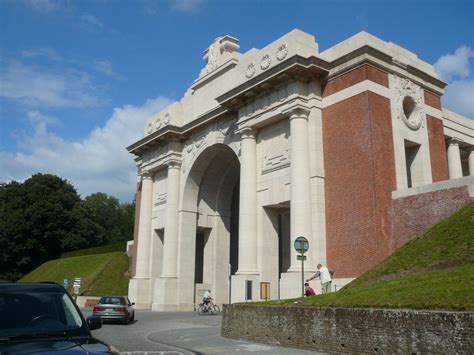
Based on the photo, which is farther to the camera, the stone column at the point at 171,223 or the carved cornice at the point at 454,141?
the stone column at the point at 171,223

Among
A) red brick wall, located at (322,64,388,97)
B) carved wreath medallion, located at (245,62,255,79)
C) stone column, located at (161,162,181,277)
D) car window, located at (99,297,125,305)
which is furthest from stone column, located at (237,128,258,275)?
stone column, located at (161,162,181,277)

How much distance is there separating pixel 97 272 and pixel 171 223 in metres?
11.1

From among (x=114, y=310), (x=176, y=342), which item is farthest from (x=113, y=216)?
(x=176, y=342)

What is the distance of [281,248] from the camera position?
1250 inches

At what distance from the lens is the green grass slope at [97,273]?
127ft

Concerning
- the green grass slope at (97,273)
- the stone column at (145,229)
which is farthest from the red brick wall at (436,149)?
the green grass slope at (97,273)

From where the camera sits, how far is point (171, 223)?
3331cm

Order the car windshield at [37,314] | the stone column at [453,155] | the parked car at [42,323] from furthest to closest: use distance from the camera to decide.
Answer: the stone column at [453,155], the car windshield at [37,314], the parked car at [42,323]

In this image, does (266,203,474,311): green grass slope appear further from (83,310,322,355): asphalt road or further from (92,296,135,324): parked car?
(92,296,135,324): parked car

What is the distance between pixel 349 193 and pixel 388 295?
10998mm

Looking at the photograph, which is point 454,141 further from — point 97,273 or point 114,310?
point 97,273

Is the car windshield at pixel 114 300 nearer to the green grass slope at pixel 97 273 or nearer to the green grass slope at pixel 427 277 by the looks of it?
the green grass slope at pixel 427 277

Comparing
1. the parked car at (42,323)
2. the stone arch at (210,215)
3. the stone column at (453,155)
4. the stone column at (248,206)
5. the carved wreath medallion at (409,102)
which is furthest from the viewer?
the stone arch at (210,215)

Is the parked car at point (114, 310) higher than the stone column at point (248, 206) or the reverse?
the reverse
